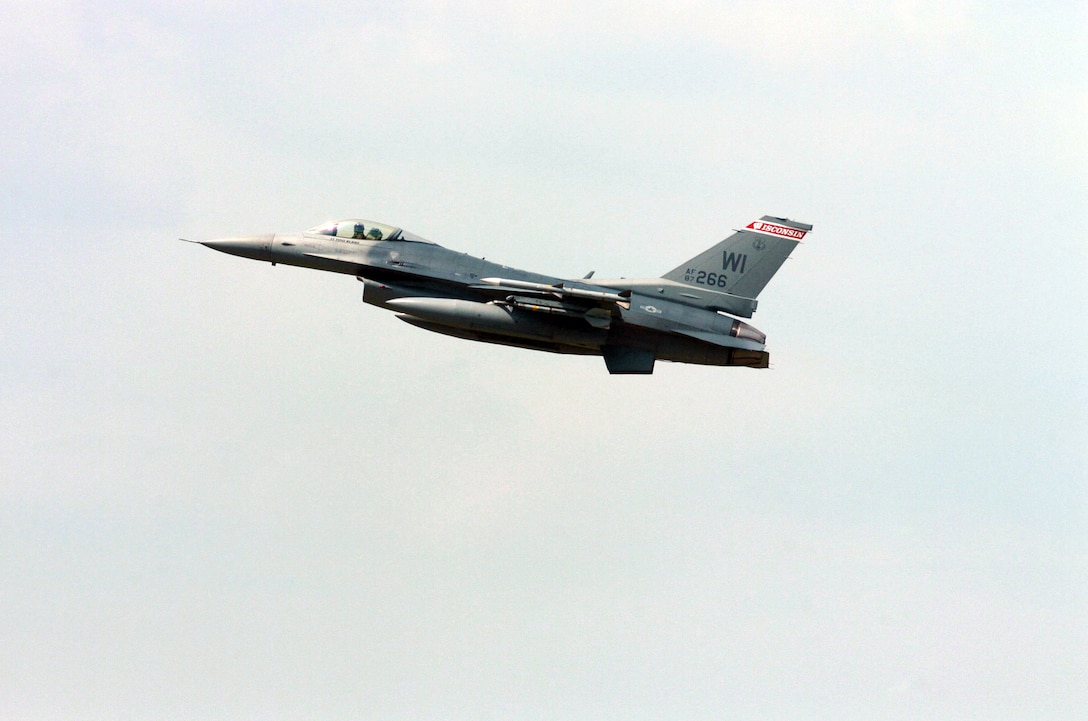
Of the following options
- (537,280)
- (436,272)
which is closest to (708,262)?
(537,280)

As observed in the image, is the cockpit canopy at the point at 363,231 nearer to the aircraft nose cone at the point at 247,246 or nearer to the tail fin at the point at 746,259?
the aircraft nose cone at the point at 247,246

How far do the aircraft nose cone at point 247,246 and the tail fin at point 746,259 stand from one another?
34.1 ft

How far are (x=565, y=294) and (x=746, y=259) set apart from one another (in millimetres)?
5443

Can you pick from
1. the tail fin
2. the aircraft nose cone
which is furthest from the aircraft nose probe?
the tail fin

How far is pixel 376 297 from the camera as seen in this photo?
1453 inches

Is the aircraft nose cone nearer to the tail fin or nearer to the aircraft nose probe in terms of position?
the aircraft nose probe

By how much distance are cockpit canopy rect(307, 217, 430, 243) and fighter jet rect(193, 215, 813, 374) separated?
0.09 ft

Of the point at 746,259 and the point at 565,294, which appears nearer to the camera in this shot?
the point at 565,294

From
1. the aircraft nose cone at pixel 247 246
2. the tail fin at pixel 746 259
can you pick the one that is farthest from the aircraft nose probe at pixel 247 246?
the tail fin at pixel 746 259

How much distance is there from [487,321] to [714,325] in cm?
573

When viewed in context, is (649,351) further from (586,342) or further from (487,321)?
(487,321)

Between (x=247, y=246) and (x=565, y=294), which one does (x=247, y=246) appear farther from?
(x=565, y=294)

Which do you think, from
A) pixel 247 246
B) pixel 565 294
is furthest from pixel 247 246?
pixel 565 294

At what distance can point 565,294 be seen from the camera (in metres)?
34.9
